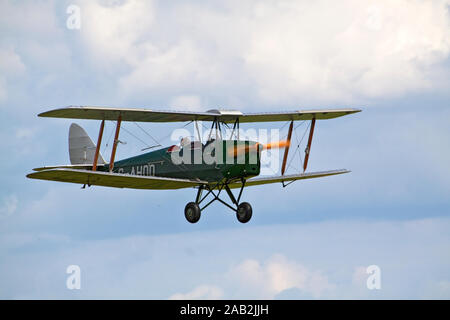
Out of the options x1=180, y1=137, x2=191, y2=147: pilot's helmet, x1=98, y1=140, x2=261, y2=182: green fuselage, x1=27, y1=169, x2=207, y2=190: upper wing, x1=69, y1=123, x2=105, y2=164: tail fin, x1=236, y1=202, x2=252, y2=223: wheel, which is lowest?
x1=236, y1=202, x2=252, y2=223: wheel

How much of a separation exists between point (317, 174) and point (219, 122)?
4139mm

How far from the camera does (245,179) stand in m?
24.2

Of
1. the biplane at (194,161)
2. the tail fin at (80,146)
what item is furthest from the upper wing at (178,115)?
the tail fin at (80,146)

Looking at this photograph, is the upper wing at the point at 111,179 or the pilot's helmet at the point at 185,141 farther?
the pilot's helmet at the point at 185,141

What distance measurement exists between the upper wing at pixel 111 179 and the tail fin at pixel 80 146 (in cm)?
465

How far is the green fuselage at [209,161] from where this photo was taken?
77.8 ft

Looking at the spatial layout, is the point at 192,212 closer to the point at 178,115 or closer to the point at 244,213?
the point at 244,213

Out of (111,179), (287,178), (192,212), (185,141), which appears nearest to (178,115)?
(185,141)

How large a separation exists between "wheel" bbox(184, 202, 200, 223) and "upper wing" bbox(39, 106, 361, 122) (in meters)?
2.57

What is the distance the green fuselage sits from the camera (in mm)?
23719

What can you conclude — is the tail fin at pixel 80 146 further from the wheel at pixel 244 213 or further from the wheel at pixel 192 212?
the wheel at pixel 244 213

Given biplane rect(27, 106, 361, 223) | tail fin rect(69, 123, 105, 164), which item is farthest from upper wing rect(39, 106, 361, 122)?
tail fin rect(69, 123, 105, 164)

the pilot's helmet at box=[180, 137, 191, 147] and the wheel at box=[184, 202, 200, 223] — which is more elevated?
the pilot's helmet at box=[180, 137, 191, 147]

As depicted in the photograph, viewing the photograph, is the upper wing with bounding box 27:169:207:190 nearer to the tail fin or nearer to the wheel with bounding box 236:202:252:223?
the wheel with bounding box 236:202:252:223
